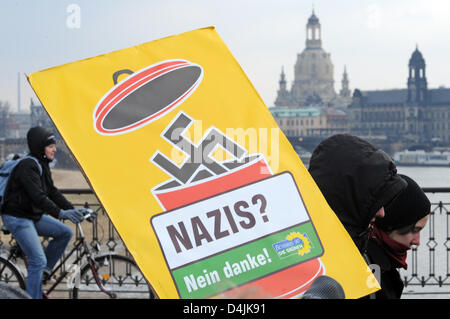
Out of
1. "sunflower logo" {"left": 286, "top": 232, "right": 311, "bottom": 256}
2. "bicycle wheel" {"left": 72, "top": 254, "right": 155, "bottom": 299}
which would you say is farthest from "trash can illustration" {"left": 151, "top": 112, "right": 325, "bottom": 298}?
"bicycle wheel" {"left": 72, "top": 254, "right": 155, "bottom": 299}

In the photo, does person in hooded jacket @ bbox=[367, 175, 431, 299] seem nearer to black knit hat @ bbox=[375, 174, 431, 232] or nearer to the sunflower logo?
black knit hat @ bbox=[375, 174, 431, 232]

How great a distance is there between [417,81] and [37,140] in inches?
4505

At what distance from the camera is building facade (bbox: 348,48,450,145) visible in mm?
109438

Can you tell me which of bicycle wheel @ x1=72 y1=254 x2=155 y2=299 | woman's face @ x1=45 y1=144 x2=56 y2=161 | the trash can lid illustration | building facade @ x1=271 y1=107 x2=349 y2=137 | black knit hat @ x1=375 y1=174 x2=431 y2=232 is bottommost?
bicycle wheel @ x1=72 y1=254 x2=155 y2=299

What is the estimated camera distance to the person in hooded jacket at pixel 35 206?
4.66 metres

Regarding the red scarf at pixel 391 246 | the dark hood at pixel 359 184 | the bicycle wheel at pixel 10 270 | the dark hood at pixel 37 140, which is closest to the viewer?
the dark hood at pixel 359 184

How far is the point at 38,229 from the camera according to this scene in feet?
16.3

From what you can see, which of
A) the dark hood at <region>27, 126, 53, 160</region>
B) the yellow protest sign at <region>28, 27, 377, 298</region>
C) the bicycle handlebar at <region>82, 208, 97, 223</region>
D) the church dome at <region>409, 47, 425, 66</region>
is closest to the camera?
the yellow protest sign at <region>28, 27, 377, 298</region>

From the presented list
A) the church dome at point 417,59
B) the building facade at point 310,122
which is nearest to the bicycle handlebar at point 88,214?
the building facade at point 310,122

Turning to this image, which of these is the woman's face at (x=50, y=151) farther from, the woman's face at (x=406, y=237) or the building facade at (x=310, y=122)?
the building facade at (x=310, y=122)

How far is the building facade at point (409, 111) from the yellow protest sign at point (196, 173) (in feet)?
355

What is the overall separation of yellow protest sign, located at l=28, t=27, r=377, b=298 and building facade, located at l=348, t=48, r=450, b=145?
108 meters

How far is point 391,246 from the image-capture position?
5.79 ft
